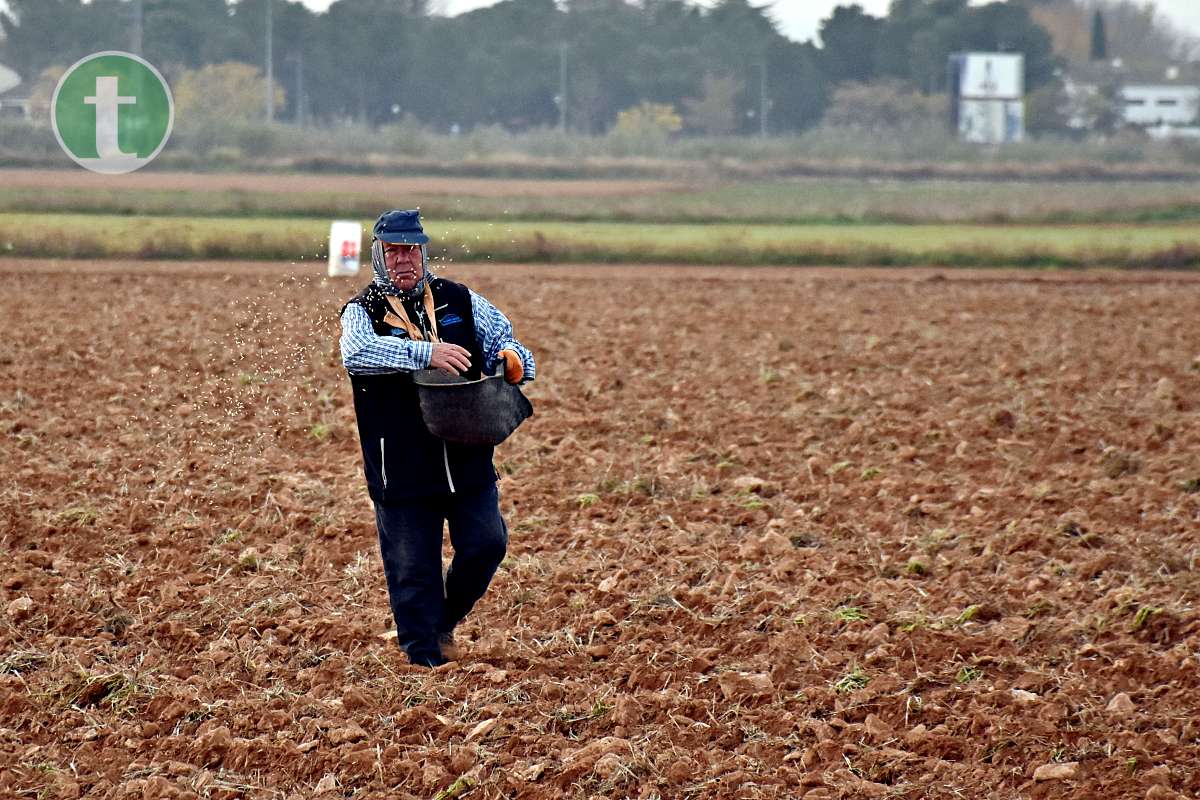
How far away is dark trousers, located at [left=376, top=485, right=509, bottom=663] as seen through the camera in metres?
5.64

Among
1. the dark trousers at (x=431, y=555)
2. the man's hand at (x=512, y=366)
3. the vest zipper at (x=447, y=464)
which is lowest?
the dark trousers at (x=431, y=555)

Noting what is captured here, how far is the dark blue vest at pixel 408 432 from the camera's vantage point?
18.0ft

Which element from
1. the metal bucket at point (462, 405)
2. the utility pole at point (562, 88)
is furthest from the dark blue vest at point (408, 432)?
the utility pole at point (562, 88)

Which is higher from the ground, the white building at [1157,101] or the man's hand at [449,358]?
the white building at [1157,101]

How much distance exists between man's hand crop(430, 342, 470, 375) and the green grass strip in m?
23.3

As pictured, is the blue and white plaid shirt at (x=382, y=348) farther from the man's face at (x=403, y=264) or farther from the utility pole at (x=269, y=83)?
the utility pole at (x=269, y=83)

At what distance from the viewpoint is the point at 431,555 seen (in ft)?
18.7

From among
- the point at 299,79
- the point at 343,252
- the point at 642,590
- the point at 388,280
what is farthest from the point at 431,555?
the point at 299,79

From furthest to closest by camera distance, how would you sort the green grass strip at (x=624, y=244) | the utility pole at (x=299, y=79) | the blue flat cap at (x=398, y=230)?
the utility pole at (x=299, y=79), the green grass strip at (x=624, y=244), the blue flat cap at (x=398, y=230)

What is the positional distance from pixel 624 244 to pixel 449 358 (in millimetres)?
25700

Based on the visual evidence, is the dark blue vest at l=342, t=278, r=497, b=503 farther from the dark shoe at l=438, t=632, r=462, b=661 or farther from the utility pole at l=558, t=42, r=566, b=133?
the utility pole at l=558, t=42, r=566, b=133

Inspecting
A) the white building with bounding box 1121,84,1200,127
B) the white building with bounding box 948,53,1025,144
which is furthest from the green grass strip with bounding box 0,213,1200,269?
the white building with bounding box 1121,84,1200,127

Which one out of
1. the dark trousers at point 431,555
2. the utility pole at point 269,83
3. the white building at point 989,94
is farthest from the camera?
the white building at point 989,94

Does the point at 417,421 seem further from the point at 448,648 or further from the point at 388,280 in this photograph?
the point at 448,648
